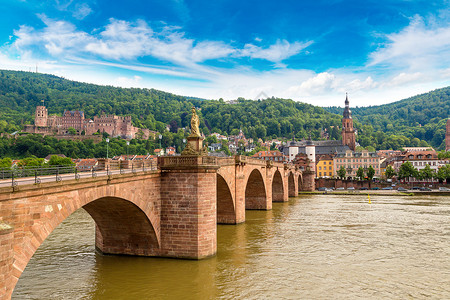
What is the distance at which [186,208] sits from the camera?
874 inches

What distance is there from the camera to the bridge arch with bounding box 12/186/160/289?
1459 centimetres

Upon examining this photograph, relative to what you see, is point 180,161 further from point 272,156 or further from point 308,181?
point 272,156

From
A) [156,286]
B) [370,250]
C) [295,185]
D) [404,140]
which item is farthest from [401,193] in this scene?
[404,140]

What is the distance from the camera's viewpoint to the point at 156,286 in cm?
1838

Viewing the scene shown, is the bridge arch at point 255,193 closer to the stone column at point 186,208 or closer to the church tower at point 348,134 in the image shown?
the stone column at point 186,208

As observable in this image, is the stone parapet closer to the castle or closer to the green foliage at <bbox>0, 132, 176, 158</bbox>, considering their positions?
the green foliage at <bbox>0, 132, 176, 158</bbox>

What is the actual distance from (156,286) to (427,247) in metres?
19.7

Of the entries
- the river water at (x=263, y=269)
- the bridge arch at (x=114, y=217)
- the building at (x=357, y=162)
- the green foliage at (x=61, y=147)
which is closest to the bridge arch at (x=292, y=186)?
the river water at (x=263, y=269)

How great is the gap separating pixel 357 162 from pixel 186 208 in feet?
346

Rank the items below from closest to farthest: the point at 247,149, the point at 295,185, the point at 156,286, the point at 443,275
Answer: the point at 156,286
the point at 443,275
the point at 295,185
the point at 247,149

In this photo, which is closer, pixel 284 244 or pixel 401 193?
pixel 284 244

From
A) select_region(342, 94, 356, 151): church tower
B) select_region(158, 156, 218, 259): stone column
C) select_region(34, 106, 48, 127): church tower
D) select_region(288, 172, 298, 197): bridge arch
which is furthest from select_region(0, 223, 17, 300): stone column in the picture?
select_region(34, 106, 48, 127): church tower

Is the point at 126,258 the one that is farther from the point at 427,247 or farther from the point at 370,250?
the point at 427,247

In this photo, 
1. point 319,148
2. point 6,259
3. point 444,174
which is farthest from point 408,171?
point 6,259
